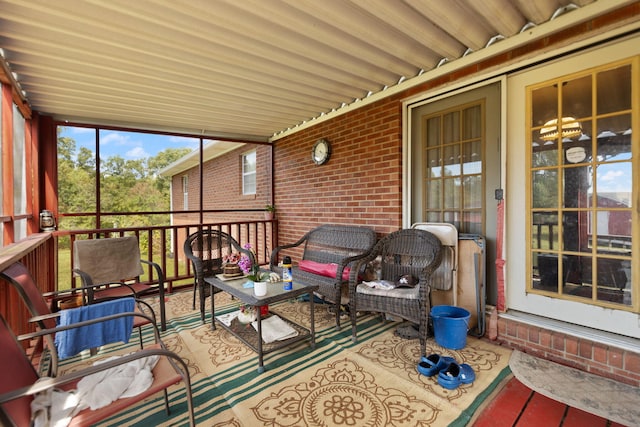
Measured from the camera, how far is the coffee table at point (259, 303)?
2275 millimetres

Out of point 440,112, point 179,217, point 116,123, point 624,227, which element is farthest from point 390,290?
point 179,217

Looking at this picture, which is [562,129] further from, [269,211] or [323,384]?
[269,211]

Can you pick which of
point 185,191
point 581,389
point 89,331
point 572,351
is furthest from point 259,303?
point 185,191

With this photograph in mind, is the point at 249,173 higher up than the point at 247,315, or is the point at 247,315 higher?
the point at 249,173

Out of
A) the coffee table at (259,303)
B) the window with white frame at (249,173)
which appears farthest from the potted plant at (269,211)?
the coffee table at (259,303)

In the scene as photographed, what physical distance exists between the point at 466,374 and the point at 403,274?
1130 mm

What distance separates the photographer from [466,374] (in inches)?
82.0

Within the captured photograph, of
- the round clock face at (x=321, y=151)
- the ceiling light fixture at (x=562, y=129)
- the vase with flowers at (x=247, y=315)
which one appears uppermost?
the round clock face at (x=321, y=151)

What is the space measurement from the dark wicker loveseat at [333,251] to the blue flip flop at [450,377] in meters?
1.17

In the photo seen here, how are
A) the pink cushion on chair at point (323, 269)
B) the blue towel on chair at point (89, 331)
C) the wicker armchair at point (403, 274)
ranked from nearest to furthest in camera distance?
the blue towel on chair at point (89, 331)
the wicker armchair at point (403, 274)
the pink cushion on chair at point (323, 269)

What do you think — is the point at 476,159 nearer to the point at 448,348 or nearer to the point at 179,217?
the point at 448,348

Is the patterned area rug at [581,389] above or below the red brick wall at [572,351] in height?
below

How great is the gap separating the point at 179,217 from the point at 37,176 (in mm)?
7920

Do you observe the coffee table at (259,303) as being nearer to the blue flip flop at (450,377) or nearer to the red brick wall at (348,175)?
the blue flip flop at (450,377)
